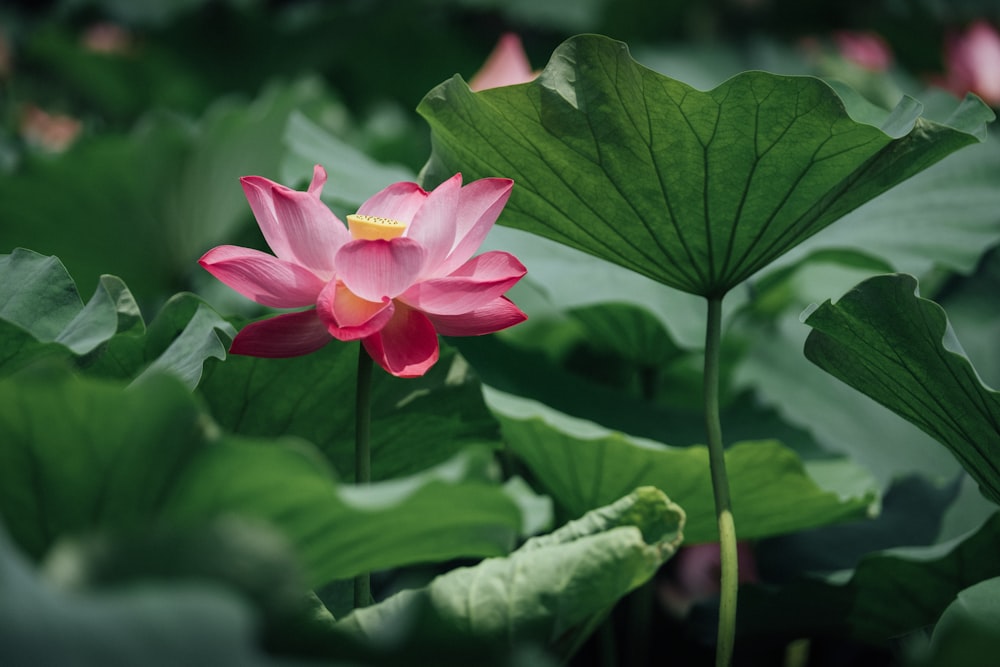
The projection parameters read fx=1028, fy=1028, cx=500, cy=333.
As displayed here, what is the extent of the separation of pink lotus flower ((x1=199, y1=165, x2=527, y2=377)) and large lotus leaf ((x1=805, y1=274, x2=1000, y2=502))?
0.57 ft

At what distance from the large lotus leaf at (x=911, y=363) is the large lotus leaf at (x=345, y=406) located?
220 mm

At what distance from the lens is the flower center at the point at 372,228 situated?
0.50 m

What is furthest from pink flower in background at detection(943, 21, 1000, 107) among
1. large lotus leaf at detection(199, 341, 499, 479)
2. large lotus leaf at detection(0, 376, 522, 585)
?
large lotus leaf at detection(0, 376, 522, 585)

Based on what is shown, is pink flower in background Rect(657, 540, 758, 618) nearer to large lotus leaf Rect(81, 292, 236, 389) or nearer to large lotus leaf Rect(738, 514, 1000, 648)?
large lotus leaf Rect(738, 514, 1000, 648)

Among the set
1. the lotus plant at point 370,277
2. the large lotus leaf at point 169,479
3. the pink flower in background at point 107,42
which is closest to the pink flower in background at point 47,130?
the pink flower in background at point 107,42

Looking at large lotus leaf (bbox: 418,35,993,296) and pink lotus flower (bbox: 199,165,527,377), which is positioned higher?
large lotus leaf (bbox: 418,35,993,296)

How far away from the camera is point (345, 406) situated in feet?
2.10

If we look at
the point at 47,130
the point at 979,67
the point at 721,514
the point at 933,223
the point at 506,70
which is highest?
the point at 979,67

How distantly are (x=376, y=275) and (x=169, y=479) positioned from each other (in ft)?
0.48

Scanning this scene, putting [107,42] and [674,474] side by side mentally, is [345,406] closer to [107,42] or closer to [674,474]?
[674,474]

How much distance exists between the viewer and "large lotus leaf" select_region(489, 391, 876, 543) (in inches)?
25.6

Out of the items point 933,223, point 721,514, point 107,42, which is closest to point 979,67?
point 933,223

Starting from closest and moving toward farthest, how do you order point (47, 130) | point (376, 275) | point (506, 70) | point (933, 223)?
1. point (376, 275)
2. point (933, 223)
3. point (506, 70)
4. point (47, 130)

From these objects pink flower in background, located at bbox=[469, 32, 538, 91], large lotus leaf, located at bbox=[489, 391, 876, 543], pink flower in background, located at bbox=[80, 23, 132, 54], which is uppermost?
pink flower in background, located at bbox=[80, 23, 132, 54]
